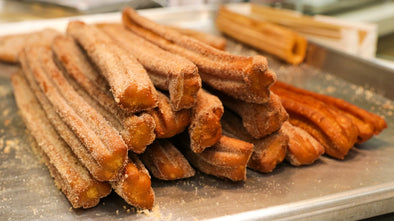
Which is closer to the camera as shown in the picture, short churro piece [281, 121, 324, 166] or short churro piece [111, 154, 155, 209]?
short churro piece [111, 154, 155, 209]

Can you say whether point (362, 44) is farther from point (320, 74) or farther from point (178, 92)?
point (178, 92)

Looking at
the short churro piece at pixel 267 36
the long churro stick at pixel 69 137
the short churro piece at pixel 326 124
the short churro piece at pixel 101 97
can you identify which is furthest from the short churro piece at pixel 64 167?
the short churro piece at pixel 267 36

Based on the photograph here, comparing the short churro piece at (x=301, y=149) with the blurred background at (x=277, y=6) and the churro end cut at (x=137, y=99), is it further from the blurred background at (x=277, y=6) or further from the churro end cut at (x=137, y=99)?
the blurred background at (x=277, y=6)

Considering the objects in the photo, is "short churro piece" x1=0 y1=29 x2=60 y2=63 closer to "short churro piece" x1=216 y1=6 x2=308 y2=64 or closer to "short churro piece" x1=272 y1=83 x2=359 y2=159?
"short churro piece" x1=216 y1=6 x2=308 y2=64

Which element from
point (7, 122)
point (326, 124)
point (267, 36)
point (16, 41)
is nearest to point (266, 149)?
point (326, 124)

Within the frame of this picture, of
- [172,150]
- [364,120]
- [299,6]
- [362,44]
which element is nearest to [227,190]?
[172,150]

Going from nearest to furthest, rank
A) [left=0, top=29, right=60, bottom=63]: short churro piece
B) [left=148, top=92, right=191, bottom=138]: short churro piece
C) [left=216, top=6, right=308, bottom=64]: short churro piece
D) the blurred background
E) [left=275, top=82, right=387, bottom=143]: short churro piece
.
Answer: [left=148, top=92, right=191, bottom=138]: short churro piece < [left=275, top=82, right=387, bottom=143]: short churro piece < [left=0, top=29, right=60, bottom=63]: short churro piece < [left=216, top=6, right=308, bottom=64]: short churro piece < the blurred background

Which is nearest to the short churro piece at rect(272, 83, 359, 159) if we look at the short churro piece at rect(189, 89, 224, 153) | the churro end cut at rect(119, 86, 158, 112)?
the short churro piece at rect(189, 89, 224, 153)
